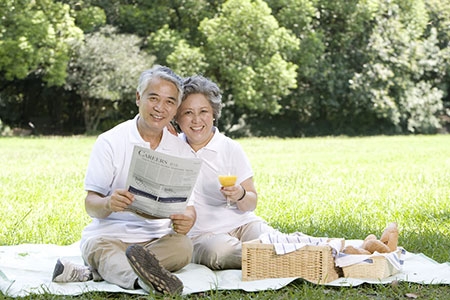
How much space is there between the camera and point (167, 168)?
13.5 ft

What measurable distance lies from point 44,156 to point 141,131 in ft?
35.4

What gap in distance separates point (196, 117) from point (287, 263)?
1.08 meters

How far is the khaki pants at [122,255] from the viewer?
172 inches

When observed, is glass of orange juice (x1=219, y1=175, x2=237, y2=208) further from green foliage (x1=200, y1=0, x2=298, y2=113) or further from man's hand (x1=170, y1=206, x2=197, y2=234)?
green foliage (x1=200, y1=0, x2=298, y2=113)

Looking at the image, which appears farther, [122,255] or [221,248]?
[221,248]

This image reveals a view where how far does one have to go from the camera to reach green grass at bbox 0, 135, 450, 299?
4.45 m

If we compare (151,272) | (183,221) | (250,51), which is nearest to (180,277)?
(183,221)

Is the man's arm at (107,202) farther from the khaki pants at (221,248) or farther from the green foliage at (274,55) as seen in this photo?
the green foliage at (274,55)

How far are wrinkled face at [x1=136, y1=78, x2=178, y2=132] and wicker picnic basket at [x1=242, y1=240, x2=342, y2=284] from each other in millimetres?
901

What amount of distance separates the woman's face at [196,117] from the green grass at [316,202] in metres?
1.10

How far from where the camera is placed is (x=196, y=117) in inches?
189

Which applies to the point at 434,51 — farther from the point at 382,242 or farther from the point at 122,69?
the point at 382,242

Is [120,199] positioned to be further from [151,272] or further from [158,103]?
[158,103]

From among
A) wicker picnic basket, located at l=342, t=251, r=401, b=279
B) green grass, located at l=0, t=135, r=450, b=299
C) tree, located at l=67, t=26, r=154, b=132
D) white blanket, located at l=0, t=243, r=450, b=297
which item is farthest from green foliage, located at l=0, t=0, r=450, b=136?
wicker picnic basket, located at l=342, t=251, r=401, b=279
